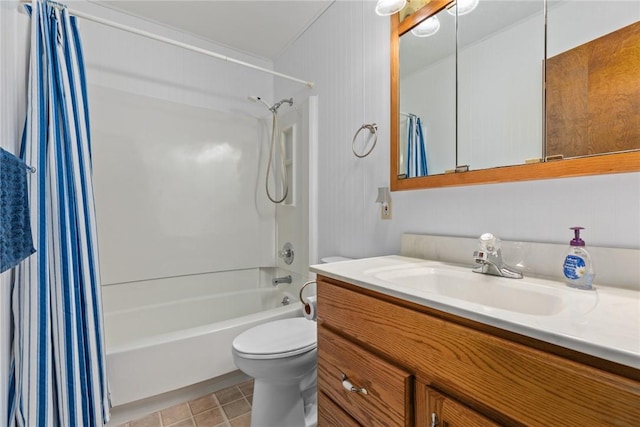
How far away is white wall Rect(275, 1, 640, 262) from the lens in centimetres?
82

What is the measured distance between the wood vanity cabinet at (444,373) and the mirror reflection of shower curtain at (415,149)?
699 millimetres

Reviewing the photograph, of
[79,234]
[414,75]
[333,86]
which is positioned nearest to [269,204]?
[333,86]

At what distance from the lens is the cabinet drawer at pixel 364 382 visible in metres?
0.68

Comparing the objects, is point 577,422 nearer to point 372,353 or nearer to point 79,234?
point 372,353

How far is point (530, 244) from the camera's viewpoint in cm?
92

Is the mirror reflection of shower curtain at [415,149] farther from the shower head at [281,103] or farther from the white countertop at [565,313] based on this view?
the shower head at [281,103]

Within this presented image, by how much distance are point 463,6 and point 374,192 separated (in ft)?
2.85

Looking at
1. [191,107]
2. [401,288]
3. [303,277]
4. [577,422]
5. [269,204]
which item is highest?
[191,107]

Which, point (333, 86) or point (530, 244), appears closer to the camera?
point (530, 244)

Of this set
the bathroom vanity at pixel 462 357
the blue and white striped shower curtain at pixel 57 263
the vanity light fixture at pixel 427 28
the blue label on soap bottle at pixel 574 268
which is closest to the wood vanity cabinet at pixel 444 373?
the bathroom vanity at pixel 462 357

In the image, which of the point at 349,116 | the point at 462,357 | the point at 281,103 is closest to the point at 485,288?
the point at 462,357

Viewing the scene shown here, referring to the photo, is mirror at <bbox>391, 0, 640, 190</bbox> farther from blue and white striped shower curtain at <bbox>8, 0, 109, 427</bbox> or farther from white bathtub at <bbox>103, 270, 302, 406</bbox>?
blue and white striped shower curtain at <bbox>8, 0, 109, 427</bbox>

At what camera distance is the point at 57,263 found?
1157mm

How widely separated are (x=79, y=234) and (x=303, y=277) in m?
1.35
